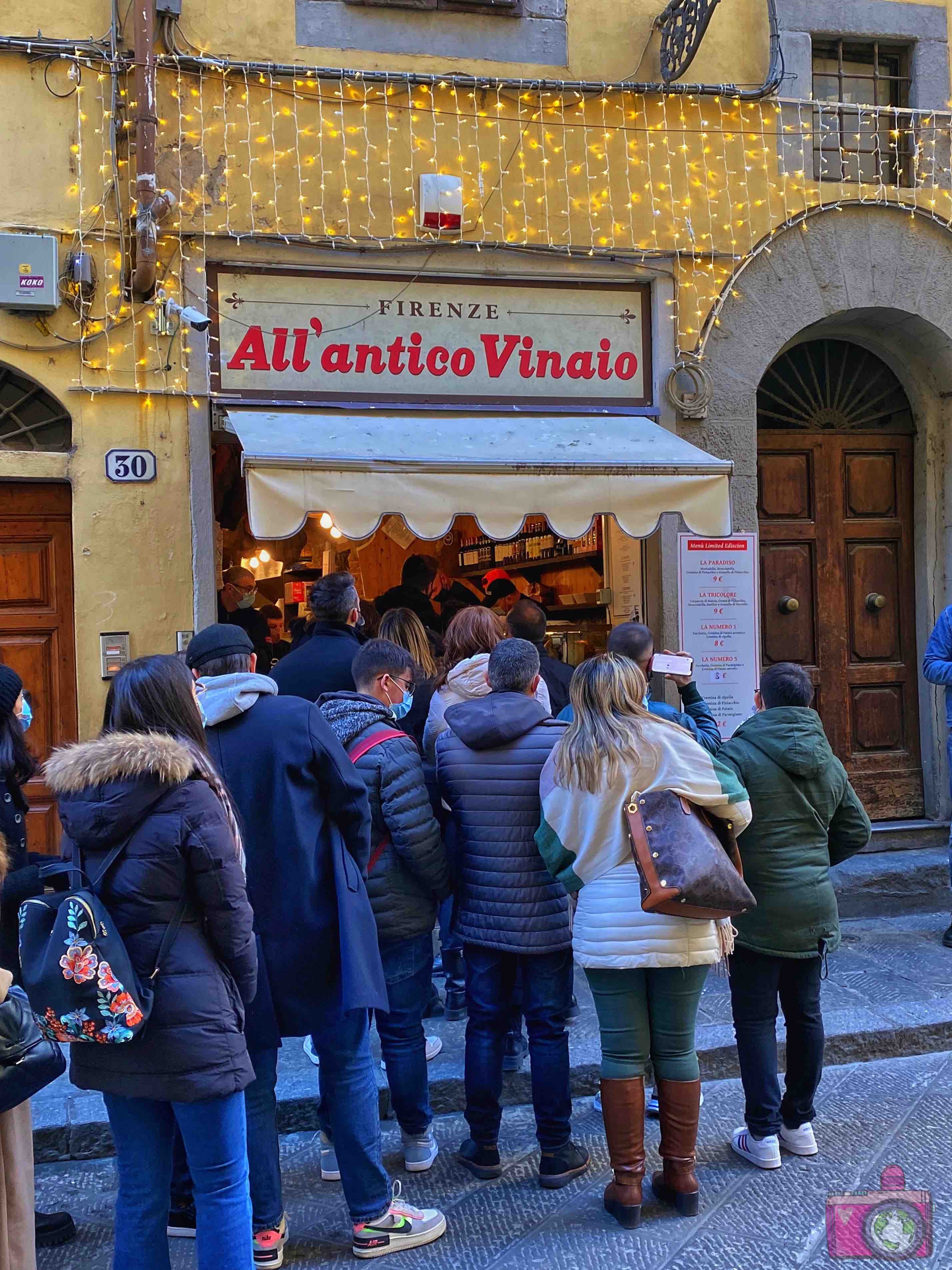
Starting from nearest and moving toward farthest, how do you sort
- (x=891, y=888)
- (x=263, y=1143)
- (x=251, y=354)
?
(x=263, y=1143), (x=251, y=354), (x=891, y=888)

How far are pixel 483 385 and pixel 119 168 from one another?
246 cm

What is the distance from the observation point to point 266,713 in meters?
3.53

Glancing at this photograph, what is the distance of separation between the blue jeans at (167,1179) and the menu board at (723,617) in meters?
4.86

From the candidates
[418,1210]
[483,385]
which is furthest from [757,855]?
[483,385]

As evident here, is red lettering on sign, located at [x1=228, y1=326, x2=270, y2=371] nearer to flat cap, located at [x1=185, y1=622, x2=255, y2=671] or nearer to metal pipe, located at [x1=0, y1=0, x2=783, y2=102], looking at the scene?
metal pipe, located at [x1=0, y1=0, x2=783, y2=102]

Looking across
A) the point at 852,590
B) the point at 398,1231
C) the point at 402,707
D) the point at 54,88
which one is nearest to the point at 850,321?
the point at 852,590

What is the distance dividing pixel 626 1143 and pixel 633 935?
709 millimetres

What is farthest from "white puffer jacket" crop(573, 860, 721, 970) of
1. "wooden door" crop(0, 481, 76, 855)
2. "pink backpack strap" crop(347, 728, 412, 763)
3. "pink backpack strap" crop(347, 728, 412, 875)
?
"wooden door" crop(0, 481, 76, 855)

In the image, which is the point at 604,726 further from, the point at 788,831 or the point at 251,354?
the point at 251,354

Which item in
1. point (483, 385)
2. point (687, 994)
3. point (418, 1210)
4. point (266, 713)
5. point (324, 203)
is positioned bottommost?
point (418, 1210)

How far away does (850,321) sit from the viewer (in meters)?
7.99

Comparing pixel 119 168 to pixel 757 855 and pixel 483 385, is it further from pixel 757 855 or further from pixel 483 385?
pixel 757 855

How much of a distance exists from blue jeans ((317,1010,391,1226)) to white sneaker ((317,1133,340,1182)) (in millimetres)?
516

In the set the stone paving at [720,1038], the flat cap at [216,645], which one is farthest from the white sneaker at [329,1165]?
the flat cap at [216,645]
